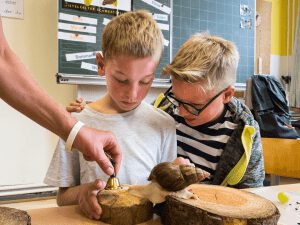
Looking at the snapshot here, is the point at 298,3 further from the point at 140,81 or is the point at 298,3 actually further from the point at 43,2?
the point at 140,81

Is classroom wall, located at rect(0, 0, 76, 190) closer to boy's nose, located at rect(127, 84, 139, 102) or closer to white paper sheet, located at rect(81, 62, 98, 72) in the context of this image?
white paper sheet, located at rect(81, 62, 98, 72)

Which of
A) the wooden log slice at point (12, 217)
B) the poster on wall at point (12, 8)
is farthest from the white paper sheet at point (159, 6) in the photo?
the wooden log slice at point (12, 217)

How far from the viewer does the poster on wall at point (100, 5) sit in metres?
2.36

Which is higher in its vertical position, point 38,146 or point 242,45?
point 242,45

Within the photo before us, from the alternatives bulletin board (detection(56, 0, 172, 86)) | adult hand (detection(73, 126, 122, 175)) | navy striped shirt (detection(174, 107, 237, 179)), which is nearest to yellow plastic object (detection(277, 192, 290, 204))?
navy striped shirt (detection(174, 107, 237, 179))

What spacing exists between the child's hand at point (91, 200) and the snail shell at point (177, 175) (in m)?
0.16

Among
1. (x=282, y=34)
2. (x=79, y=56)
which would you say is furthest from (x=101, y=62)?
(x=282, y=34)

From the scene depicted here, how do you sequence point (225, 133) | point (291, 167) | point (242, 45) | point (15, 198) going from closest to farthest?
point (225, 133) < point (291, 167) < point (15, 198) < point (242, 45)

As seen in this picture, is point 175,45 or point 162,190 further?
point 175,45

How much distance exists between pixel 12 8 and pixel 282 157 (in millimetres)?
2086

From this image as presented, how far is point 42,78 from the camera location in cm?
257

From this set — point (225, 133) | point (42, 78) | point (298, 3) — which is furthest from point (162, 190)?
point (298, 3)

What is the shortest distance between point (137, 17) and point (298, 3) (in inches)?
146

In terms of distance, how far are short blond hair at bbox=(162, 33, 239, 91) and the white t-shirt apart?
172 millimetres
